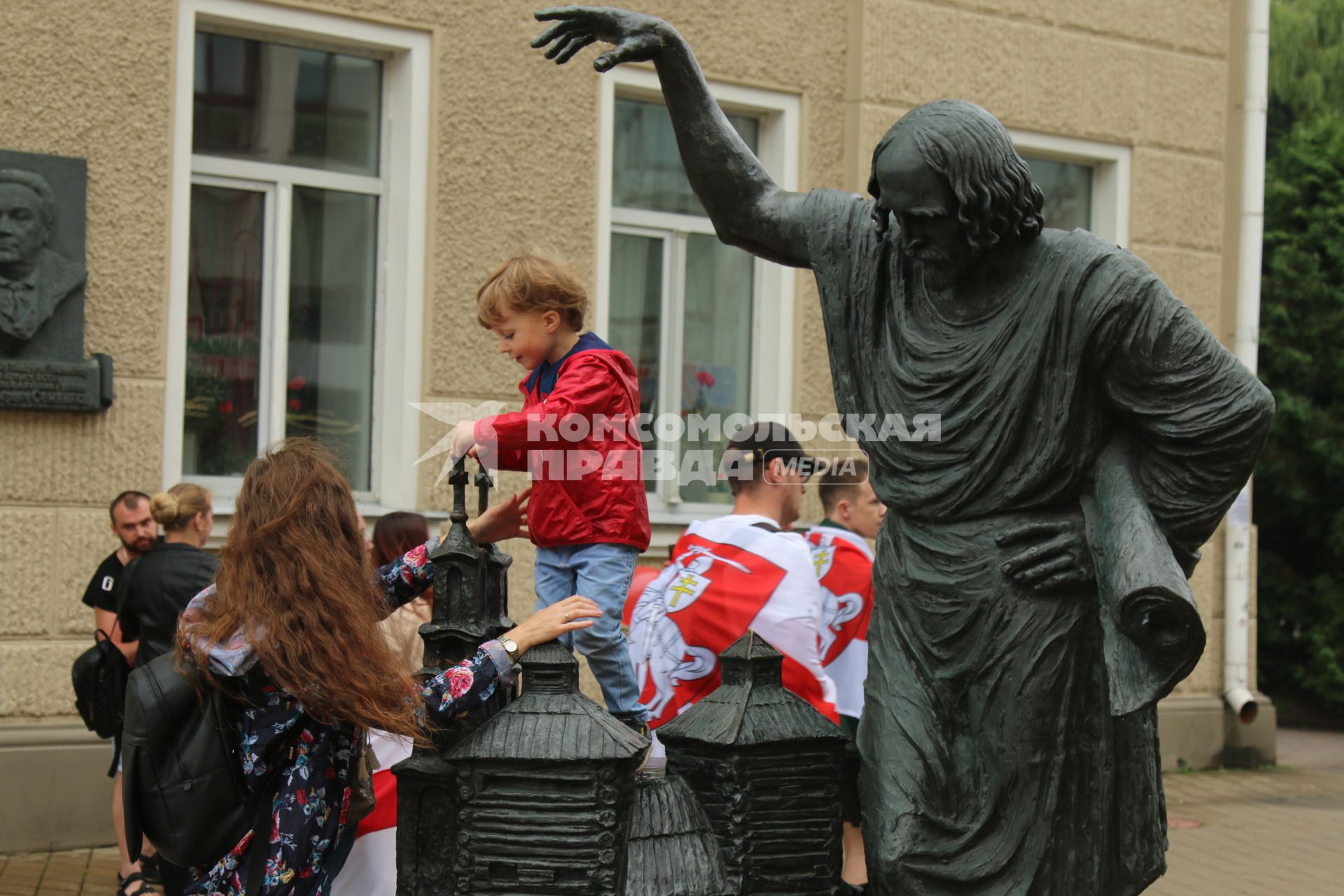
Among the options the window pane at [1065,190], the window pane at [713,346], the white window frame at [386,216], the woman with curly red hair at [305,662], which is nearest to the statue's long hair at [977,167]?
the woman with curly red hair at [305,662]

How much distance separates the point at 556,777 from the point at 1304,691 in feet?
38.4

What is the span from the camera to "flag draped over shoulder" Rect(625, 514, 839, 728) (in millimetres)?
4574

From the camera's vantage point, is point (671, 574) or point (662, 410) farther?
point (662, 410)

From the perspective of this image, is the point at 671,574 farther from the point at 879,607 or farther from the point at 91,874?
the point at 91,874

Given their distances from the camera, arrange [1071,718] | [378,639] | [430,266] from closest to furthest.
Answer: [1071,718] → [378,639] → [430,266]

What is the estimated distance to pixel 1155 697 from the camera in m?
2.74

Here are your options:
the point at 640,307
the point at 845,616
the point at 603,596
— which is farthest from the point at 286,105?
the point at 603,596

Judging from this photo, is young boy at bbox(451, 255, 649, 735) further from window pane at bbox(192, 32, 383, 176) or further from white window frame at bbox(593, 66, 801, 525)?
white window frame at bbox(593, 66, 801, 525)

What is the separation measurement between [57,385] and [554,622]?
→ 4.00m

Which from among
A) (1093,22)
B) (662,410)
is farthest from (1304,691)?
(662,410)

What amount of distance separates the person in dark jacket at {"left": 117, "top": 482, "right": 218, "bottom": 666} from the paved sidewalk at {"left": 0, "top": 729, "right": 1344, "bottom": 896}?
3.41ft

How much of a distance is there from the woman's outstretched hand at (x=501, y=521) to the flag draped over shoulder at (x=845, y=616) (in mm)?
1671

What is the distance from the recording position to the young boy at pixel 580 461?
379 cm

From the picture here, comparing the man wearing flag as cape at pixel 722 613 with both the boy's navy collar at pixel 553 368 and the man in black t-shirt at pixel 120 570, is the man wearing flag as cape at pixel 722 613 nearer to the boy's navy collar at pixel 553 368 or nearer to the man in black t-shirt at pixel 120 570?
the boy's navy collar at pixel 553 368
